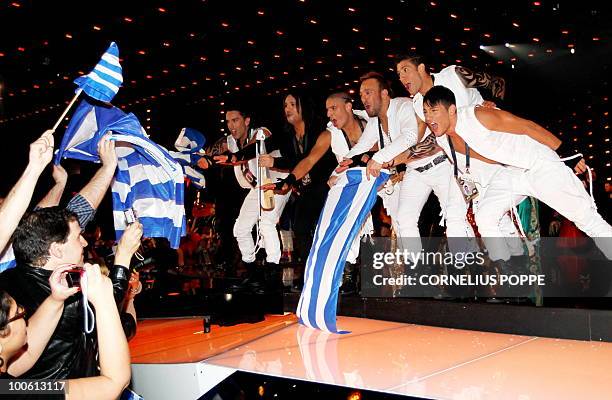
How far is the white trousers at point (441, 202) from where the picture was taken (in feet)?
13.9

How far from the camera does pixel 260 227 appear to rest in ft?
17.9

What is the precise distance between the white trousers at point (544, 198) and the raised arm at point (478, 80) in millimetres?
606

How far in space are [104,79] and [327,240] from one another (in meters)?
1.86

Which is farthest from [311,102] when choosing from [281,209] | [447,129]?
[447,129]

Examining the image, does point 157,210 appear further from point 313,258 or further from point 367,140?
point 367,140

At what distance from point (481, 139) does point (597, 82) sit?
28.0 ft

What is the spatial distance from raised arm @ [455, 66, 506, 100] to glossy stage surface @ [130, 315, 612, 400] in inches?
62.8

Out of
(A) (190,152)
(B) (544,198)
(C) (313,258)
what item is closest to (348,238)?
(C) (313,258)

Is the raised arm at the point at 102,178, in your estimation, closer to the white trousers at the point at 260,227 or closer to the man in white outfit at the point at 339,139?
the man in white outfit at the point at 339,139

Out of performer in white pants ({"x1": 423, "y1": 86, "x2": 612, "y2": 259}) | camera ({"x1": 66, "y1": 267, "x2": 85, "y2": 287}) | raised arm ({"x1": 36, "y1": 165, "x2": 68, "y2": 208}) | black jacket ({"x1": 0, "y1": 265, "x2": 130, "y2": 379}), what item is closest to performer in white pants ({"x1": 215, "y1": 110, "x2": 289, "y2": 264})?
performer in white pants ({"x1": 423, "y1": 86, "x2": 612, "y2": 259})

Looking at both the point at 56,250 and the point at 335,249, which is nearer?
the point at 56,250

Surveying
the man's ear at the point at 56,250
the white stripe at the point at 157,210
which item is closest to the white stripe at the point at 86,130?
the white stripe at the point at 157,210

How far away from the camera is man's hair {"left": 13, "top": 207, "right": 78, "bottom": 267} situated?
2.04m

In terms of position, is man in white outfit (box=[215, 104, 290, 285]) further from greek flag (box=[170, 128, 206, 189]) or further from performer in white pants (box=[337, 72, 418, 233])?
performer in white pants (box=[337, 72, 418, 233])
